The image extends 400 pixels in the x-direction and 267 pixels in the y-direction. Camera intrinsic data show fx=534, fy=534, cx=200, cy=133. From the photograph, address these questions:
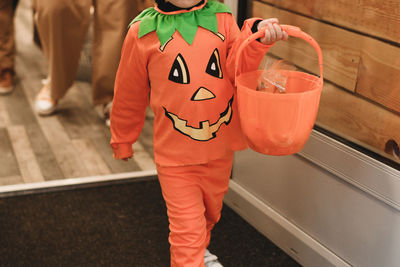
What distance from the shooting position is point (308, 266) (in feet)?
5.67

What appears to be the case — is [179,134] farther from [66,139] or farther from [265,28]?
[66,139]

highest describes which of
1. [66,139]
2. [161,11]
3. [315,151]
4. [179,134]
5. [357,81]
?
[161,11]

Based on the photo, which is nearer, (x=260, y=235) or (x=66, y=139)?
(x=260, y=235)

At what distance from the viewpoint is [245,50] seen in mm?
1367

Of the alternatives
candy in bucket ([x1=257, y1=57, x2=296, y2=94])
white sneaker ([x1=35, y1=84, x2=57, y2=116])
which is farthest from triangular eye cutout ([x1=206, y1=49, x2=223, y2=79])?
white sneaker ([x1=35, y1=84, x2=57, y2=116])

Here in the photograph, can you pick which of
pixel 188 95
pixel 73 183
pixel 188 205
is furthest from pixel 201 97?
pixel 73 183

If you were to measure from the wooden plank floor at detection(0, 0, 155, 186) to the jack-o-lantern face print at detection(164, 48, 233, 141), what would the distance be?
1056 mm

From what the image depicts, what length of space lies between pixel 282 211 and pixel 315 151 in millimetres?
312

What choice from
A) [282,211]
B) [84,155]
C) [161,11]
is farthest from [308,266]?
[84,155]

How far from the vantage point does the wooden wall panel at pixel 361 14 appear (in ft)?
4.41

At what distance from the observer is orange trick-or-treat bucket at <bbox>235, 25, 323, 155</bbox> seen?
1.19 m

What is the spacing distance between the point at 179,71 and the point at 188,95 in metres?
0.07

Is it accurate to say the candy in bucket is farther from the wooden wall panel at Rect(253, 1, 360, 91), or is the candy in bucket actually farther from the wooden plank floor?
the wooden plank floor

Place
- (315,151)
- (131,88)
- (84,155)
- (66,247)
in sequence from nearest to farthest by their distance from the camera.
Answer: (131,88), (315,151), (66,247), (84,155)
